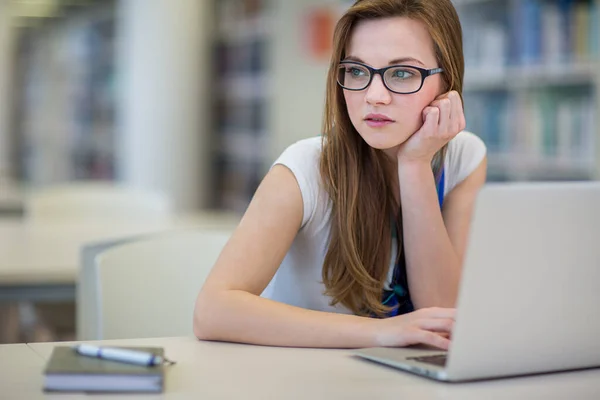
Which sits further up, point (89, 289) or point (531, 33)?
point (531, 33)

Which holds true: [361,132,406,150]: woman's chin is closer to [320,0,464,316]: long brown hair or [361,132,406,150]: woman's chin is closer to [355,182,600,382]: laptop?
[320,0,464,316]: long brown hair

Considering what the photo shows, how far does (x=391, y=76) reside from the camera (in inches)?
60.4

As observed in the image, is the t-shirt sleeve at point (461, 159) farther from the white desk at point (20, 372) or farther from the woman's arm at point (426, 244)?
the white desk at point (20, 372)

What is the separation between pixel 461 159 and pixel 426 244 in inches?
9.5

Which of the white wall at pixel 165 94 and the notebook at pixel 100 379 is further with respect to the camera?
the white wall at pixel 165 94

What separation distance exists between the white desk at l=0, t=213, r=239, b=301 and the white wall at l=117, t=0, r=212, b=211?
119 inches

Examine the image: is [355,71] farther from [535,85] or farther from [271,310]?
[535,85]

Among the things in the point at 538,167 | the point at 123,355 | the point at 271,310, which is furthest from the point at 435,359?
the point at 538,167

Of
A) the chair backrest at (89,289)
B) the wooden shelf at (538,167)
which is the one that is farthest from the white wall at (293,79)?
the chair backrest at (89,289)

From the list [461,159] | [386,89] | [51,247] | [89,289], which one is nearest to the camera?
[386,89]

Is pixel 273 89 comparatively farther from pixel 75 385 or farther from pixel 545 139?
pixel 75 385

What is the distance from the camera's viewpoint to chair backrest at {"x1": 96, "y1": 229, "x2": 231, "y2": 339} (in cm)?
185

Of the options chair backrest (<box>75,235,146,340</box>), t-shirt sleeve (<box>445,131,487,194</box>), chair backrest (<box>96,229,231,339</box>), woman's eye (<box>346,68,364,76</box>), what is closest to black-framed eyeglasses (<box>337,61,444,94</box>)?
woman's eye (<box>346,68,364,76</box>)

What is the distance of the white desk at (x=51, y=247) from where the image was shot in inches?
96.3
